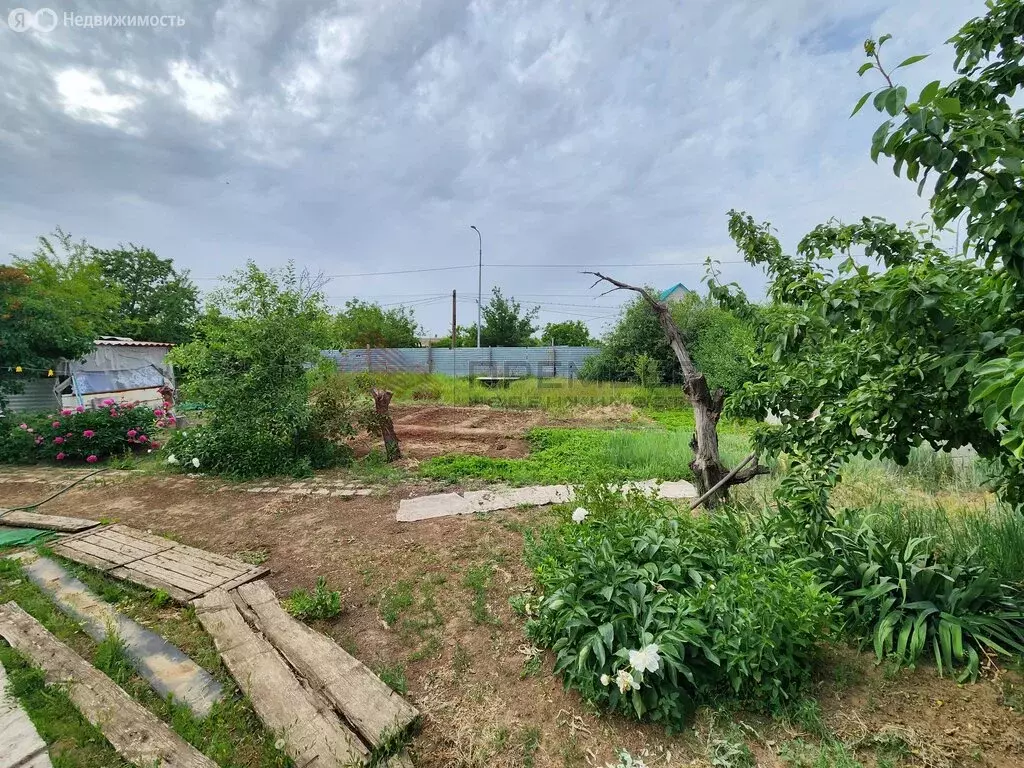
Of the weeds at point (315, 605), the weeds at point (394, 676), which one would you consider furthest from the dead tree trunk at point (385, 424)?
the weeds at point (394, 676)

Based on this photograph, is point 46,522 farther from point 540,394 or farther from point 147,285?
point 147,285

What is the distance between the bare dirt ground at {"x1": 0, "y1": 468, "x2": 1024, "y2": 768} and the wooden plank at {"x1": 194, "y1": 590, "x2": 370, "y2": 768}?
302 millimetres

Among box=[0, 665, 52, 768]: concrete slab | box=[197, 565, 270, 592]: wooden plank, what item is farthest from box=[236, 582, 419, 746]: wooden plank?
box=[0, 665, 52, 768]: concrete slab

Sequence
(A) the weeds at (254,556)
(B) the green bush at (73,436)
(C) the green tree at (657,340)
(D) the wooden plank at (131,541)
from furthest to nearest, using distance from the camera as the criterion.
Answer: (C) the green tree at (657,340), (B) the green bush at (73,436), (D) the wooden plank at (131,541), (A) the weeds at (254,556)

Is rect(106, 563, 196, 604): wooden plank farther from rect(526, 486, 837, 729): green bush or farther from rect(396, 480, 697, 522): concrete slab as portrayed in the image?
rect(526, 486, 837, 729): green bush

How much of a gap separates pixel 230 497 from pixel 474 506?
266 centimetres

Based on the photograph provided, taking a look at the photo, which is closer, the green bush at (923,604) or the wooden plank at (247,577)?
the green bush at (923,604)

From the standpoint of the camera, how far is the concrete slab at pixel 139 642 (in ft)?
6.34

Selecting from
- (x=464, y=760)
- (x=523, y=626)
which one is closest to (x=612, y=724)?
(x=464, y=760)

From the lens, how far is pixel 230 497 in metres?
4.71

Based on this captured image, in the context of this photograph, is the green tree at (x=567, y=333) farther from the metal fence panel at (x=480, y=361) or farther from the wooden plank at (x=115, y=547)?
the wooden plank at (x=115, y=547)

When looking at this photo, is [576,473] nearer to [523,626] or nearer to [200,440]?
[523,626]

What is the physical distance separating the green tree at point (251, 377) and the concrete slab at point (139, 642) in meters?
2.47

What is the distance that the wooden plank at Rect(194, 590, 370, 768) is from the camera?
1.58 meters
